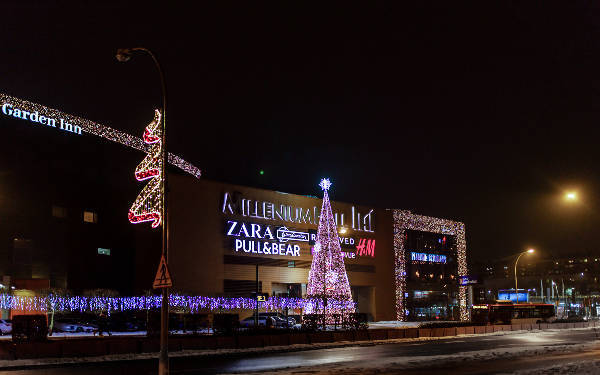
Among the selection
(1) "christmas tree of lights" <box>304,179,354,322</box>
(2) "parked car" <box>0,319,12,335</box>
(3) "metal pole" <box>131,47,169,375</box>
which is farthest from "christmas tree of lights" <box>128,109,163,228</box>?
(3) "metal pole" <box>131,47,169,375</box>

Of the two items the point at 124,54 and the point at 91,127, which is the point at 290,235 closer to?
the point at 91,127

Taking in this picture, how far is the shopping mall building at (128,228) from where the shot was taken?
176 ft

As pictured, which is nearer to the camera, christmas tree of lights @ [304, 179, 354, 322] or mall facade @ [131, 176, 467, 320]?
christmas tree of lights @ [304, 179, 354, 322]

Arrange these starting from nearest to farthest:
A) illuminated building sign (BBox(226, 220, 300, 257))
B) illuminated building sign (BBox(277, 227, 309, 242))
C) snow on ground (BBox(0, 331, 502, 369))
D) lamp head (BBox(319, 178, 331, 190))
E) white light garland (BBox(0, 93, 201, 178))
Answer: snow on ground (BBox(0, 331, 502, 369)), lamp head (BBox(319, 178, 331, 190)), white light garland (BBox(0, 93, 201, 178)), illuminated building sign (BBox(226, 220, 300, 257)), illuminated building sign (BBox(277, 227, 309, 242))

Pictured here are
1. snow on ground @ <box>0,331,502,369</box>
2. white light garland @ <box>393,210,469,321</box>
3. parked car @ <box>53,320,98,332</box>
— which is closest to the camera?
snow on ground @ <box>0,331,502,369</box>

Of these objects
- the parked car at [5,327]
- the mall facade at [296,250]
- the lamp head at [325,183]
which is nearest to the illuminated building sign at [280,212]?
the mall facade at [296,250]

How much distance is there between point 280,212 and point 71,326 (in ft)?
90.5

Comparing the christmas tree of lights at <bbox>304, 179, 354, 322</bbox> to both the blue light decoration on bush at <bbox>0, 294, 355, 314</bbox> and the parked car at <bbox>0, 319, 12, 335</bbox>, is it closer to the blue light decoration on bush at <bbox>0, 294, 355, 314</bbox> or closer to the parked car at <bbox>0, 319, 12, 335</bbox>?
the blue light decoration on bush at <bbox>0, 294, 355, 314</bbox>

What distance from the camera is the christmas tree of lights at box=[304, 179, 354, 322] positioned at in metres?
54.7

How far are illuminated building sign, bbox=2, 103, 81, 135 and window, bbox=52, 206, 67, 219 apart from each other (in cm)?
681

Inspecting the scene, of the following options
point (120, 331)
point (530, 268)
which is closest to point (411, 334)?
point (120, 331)

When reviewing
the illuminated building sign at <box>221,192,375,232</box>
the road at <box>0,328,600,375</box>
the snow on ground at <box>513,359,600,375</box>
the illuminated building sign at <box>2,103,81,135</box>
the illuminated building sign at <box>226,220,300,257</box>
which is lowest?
the road at <box>0,328,600,375</box>

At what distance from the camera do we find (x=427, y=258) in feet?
297

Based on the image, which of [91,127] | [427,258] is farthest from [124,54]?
[427,258]
